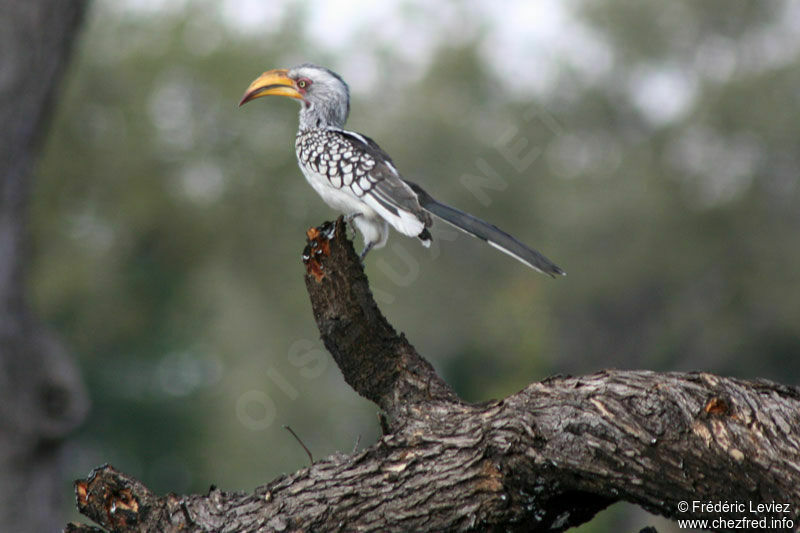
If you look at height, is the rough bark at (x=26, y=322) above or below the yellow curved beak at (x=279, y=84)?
above

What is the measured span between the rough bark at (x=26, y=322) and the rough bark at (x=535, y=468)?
13.0ft

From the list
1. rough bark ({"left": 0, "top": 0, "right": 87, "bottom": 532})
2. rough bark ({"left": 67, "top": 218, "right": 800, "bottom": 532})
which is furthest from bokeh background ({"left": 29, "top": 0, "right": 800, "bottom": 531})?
rough bark ({"left": 67, "top": 218, "right": 800, "bottom": 532})

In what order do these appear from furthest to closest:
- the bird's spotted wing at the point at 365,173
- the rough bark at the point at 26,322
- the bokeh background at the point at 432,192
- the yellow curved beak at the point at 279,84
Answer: the bokeh background at the point at 432,192, the rough bark at the point at 26,322, the yellow curved beak at the point at 279,84, the bird's spotted wing at the point at 365,173

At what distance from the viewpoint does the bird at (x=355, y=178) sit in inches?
167

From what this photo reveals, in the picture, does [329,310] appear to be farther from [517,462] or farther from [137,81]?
[137,81]

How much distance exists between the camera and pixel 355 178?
15.2 feet

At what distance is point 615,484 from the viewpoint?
3.20 meters

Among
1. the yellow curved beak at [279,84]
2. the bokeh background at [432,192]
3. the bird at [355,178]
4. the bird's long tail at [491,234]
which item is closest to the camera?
the bird's long tail at [491,234]

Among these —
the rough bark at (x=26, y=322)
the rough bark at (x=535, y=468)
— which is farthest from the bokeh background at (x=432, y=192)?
the rough bark at (x=535, y=468)
